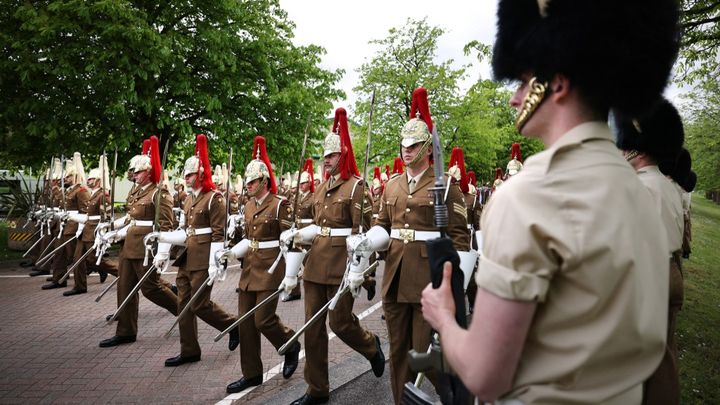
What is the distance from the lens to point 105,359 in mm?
5992

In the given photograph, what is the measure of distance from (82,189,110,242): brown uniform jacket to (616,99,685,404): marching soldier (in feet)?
29.2

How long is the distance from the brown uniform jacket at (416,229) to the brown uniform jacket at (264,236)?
1672mm

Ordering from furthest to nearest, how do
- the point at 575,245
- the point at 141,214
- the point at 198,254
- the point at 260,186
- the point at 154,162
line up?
the point at 154,162 < the point at 141,214 < the point at 198,254 < the point at 260,186 < the point at 575,245

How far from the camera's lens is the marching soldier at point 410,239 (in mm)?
3906

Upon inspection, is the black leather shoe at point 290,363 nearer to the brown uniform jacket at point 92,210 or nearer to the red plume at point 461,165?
the red plume at point 461,165

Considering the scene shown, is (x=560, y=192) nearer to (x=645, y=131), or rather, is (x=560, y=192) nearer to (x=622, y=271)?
(x=622, y=271)

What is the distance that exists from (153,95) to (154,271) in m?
9.16

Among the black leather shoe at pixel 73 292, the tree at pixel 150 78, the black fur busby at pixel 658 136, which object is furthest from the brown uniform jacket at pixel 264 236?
the tree at pixel 150 78

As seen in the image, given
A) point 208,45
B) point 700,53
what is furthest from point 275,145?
point 700,53

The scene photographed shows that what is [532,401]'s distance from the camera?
4.25 ft

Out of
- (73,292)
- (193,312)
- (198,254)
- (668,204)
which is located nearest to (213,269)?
(198,254)

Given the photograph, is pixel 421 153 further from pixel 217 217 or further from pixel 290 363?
pixel 217 217

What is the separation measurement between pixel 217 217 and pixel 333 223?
5.98 ft

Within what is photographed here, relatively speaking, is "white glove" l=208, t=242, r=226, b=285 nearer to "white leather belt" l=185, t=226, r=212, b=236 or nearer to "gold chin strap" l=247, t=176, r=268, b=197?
"white leather belt" l=185, t=226, r=212, b=236
